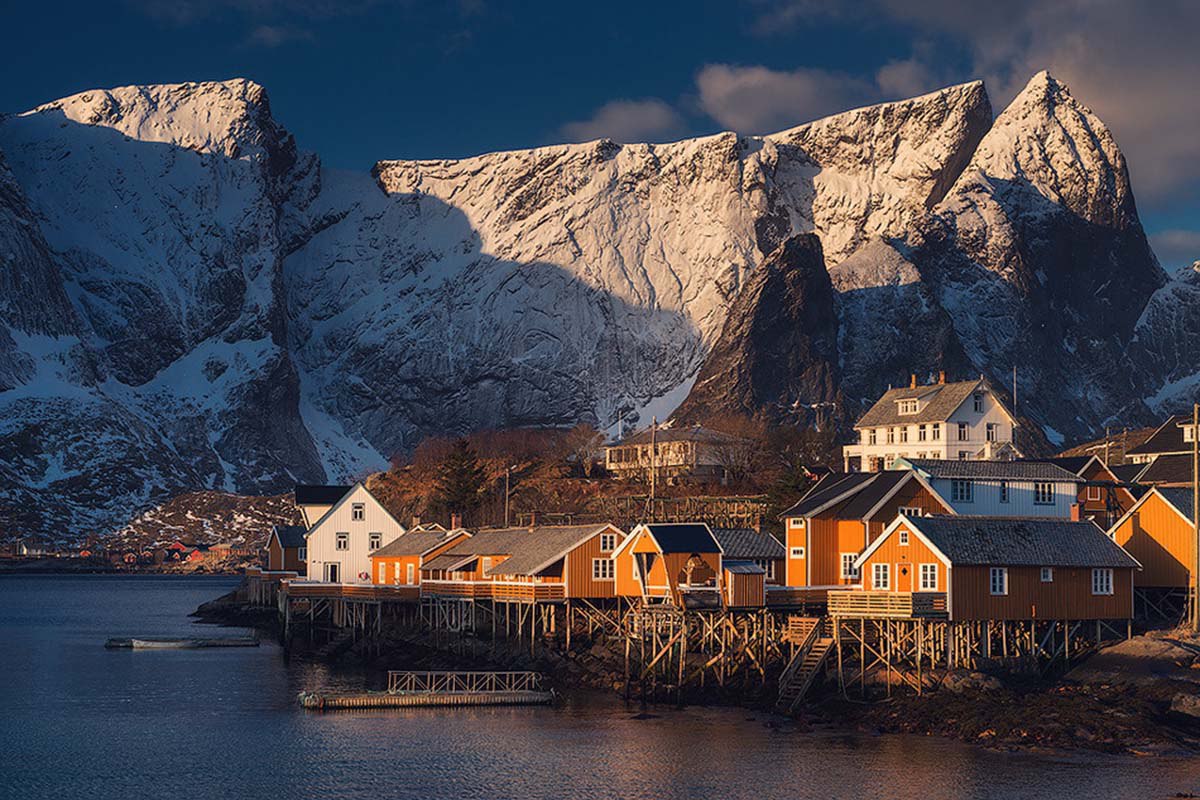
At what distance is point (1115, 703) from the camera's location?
2234 inches

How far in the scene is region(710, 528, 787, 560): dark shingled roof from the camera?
75062 mm

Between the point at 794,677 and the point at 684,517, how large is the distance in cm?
4107

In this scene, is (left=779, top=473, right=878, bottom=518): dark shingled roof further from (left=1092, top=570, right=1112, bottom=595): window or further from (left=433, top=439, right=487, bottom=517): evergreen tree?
(left=433, top=439, right=487, bottom=517): evergreen tree

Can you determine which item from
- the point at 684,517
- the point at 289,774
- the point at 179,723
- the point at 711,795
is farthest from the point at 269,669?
the point at 711,795

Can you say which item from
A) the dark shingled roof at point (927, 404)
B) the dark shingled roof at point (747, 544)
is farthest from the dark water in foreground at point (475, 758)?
the dark shingled roof at point (927, 404)

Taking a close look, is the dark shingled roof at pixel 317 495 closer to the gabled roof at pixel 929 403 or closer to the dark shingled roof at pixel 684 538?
the gabled roof at pixel 929 403

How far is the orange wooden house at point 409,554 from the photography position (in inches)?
3760

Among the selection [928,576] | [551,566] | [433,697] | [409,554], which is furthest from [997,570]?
[409,554]

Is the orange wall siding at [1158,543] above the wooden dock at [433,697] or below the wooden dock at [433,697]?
above

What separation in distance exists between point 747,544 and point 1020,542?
1574 cm

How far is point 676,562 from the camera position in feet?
238

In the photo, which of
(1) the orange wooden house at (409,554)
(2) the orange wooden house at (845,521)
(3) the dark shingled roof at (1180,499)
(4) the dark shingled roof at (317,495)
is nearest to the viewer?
(3) the dark shingled roof at (1180,499)

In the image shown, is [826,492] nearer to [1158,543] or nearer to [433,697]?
[1158,543]

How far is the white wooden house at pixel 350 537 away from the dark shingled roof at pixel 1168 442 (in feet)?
178
